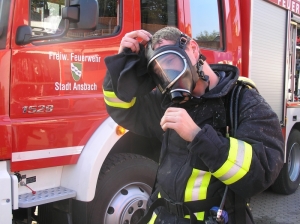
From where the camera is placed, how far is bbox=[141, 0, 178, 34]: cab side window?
3123 mm

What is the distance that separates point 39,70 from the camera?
2504mm

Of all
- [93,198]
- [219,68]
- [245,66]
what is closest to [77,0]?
[219,68]

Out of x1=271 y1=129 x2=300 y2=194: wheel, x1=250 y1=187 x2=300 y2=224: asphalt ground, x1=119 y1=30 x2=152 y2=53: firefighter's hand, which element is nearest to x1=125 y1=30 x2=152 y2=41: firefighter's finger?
x1=119 y1=30 x2=152 y2=53: firefighter's hand

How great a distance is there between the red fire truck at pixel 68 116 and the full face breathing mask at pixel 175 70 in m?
1.09

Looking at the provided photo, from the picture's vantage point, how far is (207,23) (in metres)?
3.78

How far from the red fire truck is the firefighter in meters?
0.86

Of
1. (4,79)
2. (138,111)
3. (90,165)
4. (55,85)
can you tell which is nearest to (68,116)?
(55,85)

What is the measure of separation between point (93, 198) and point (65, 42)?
114 cm

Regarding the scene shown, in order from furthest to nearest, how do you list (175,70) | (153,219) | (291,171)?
(291,171), (153,219), (175,70)

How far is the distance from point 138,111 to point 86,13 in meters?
0.91

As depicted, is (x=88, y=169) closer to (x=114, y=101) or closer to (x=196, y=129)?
(x=114, y=101)

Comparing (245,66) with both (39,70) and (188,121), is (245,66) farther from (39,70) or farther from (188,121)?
(188,121)

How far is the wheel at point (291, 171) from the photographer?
522cm

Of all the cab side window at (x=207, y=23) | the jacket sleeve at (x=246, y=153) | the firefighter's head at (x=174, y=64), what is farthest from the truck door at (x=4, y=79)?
the cab side window at (x=207, y=23)
